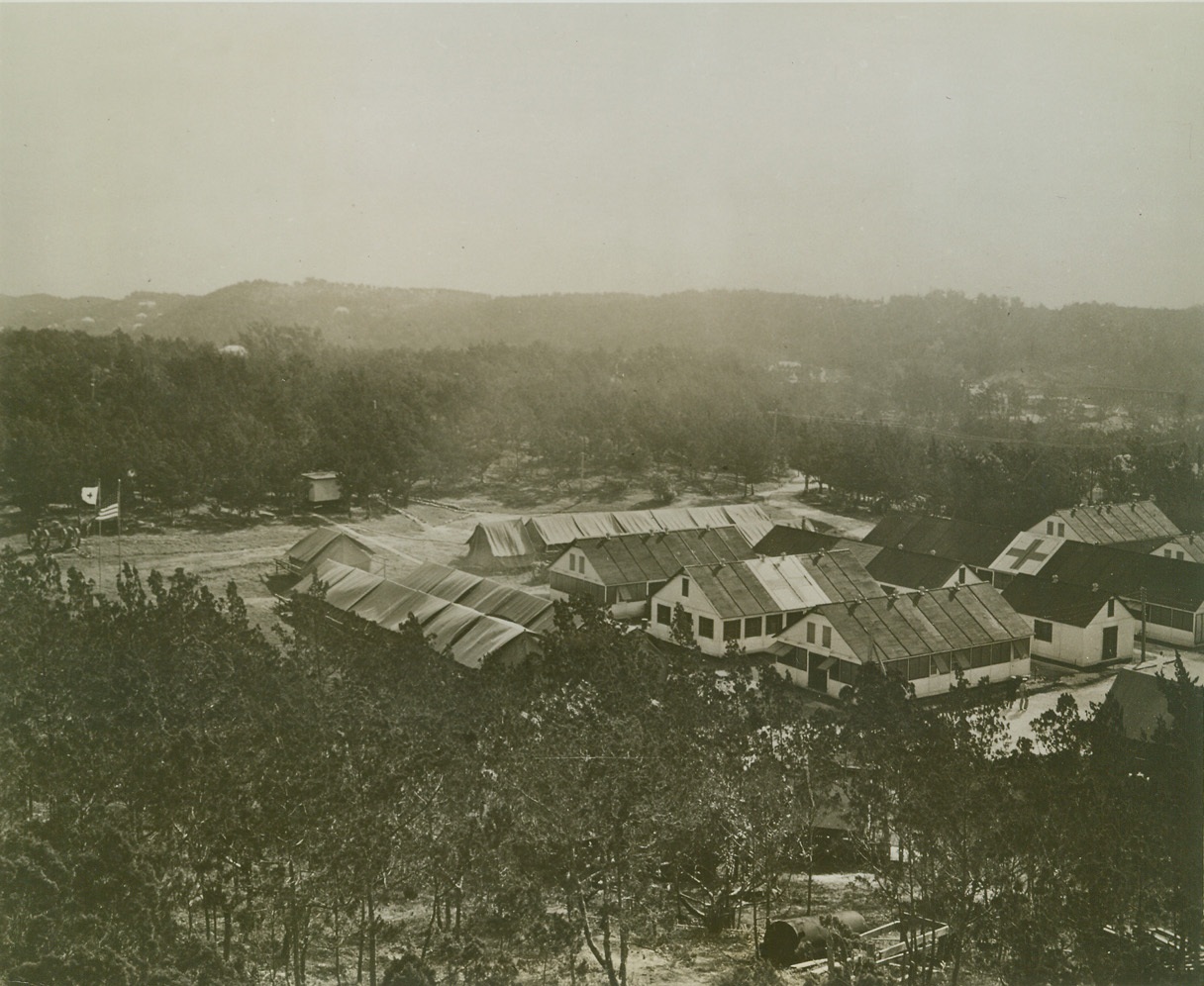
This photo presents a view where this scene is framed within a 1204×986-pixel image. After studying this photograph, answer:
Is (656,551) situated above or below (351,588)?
above

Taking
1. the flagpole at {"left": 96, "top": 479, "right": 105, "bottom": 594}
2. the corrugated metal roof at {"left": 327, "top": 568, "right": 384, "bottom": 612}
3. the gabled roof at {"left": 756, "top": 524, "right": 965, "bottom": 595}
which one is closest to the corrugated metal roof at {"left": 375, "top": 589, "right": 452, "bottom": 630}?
the corrugated metal roof at {"left": 327, "top": 568, "right": 384, "bottom": 612}

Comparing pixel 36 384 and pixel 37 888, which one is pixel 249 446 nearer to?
pixel 36 384

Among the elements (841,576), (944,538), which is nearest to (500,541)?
(841,576)

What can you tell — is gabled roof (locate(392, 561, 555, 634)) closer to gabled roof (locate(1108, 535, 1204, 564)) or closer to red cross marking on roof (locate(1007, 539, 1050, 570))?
red cross marking on roof (locate(1007, 539, 1050, 570))

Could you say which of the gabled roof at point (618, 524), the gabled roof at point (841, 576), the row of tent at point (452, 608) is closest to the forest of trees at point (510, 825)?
the row of tent at point (452, 608)

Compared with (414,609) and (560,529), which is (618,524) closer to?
(560,529)

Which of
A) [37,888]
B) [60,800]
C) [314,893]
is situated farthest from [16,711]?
[314,893]
